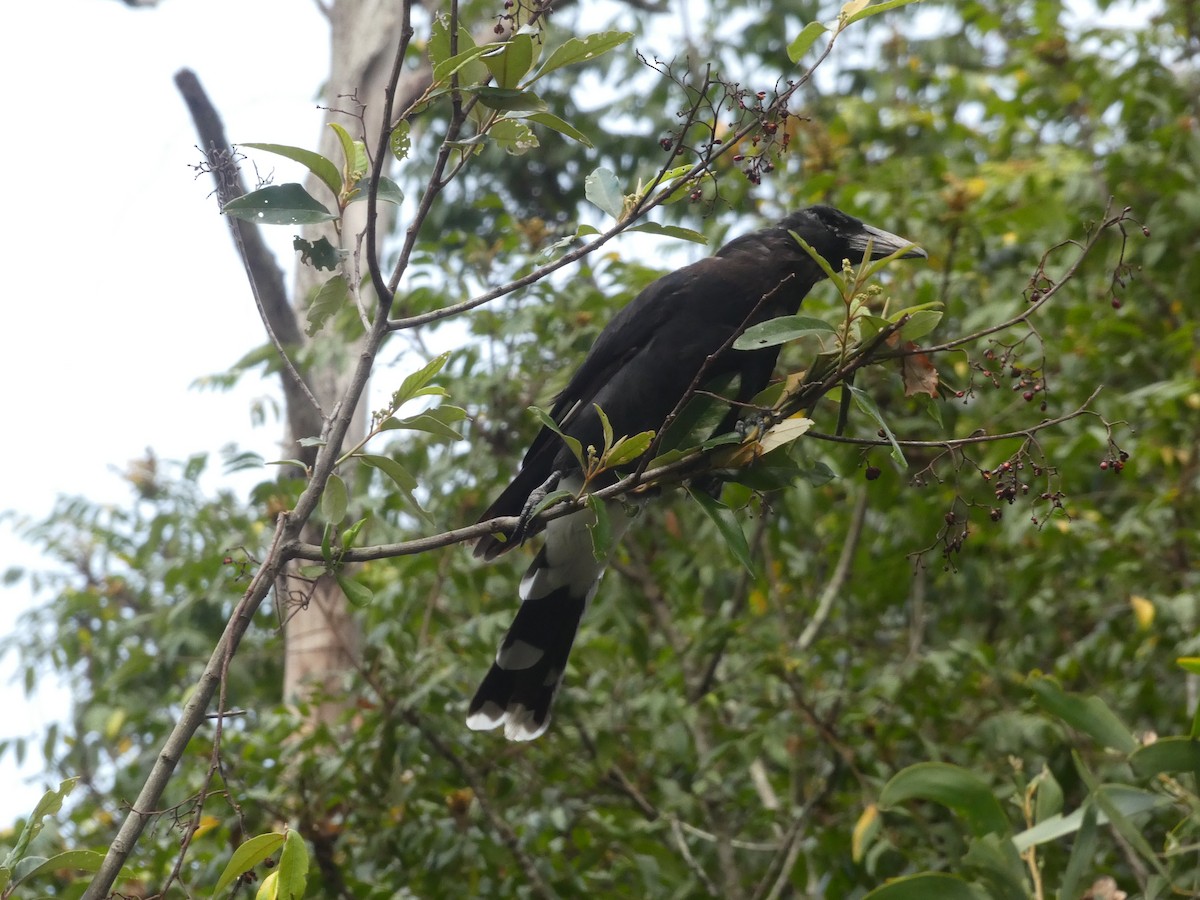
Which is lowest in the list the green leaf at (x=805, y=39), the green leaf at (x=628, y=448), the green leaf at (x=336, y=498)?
the green leaf at (x=628, y=448)

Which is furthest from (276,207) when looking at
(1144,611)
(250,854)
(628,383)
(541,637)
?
(1144,611)

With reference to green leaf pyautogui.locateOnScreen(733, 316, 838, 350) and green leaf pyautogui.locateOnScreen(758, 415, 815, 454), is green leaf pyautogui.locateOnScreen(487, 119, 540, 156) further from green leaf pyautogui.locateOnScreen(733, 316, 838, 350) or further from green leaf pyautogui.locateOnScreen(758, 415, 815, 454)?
green leaf pyautogui.locateOnScreen(758, 415, 815, 454)

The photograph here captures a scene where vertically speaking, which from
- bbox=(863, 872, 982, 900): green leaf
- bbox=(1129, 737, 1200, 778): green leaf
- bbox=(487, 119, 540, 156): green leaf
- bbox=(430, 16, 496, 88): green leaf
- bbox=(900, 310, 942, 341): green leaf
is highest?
bbox=(430, 16, 496, 88): green leaf

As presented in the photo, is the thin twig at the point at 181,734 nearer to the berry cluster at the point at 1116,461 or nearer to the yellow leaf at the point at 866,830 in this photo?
the berry cluster at the point at 1116,461

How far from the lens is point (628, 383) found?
2.65 meters

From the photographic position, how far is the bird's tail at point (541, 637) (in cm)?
276

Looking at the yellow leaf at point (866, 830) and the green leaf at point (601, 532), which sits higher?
the green leaf at point (601, 532)

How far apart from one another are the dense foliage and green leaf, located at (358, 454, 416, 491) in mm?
846

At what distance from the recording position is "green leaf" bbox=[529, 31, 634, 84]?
1.64 metres

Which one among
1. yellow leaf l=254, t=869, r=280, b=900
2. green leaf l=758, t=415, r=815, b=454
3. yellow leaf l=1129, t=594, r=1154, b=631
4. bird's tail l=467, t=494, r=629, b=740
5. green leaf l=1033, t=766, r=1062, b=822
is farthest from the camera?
yellow leaf l=1129, t=594, r=1154, b=631

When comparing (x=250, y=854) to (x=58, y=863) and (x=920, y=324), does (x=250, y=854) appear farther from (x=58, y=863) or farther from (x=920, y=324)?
(x=920, y=324)

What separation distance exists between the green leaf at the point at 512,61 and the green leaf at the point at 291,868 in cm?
101

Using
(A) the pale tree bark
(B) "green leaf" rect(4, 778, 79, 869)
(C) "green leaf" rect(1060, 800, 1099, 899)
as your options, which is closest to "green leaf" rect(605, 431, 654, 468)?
(B) "green leaf" rect(4, 778, 79, 869)

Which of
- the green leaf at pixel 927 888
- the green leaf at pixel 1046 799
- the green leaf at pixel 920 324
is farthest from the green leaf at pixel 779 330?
the green leaf at pixel 1046 799
